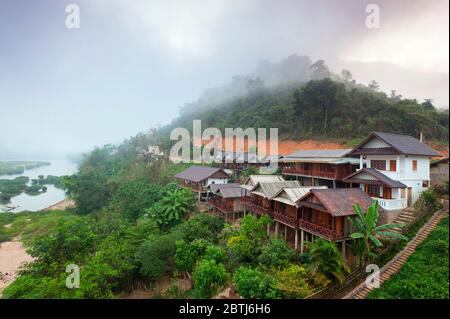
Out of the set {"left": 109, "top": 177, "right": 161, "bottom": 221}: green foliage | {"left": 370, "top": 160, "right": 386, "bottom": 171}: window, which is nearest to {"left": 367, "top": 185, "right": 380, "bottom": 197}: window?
{"left": 370, "top": 160, "right": 386, "bottom": 171}: window

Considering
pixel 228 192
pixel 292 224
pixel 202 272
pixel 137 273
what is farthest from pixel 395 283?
pixel 137 273

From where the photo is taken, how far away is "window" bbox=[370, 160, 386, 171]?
47.8 feet

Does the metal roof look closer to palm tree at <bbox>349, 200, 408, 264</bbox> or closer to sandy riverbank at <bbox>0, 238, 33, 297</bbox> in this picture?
palm tree at <bbox>349, 200, 408, 264</bbox>

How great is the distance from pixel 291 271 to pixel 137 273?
977 centimetres

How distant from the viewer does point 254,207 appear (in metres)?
16.8

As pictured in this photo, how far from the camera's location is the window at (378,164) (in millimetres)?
14555

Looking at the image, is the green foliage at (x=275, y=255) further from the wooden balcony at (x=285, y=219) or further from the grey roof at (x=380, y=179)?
the grey roof at (x=380, y=179)

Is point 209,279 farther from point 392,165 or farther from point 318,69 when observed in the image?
point 318,69

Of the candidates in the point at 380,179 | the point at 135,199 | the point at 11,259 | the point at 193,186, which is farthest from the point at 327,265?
the point at 11,259

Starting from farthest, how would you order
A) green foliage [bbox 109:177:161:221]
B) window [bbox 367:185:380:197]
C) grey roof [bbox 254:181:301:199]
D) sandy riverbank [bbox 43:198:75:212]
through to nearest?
sandy riverbank [bbox 43:198:75:212], green foliage [bbox 109:177:161:221], grey roof [bbox 254:181:301:199], window [bbox 367:185:380:197]

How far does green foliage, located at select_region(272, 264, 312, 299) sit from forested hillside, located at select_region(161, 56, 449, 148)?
790 inches

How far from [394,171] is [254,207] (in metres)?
9.36

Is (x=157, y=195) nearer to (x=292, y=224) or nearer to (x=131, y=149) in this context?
(x=292, y=224)

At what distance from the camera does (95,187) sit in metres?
31.4
